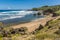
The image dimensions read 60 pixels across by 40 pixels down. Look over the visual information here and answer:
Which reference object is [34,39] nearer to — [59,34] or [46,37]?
[46,37]

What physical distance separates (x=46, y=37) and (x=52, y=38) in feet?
1.28

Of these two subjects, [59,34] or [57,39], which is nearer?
[57,39]

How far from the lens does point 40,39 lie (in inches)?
416

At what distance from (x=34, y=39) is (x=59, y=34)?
5.84 ft

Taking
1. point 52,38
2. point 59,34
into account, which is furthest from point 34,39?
point 59,34

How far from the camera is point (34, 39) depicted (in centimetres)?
1075

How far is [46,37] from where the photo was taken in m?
10.9

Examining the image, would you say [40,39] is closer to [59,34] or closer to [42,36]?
[42,36]

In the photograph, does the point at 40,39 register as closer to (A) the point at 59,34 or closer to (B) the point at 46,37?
(B) the point at 46,37

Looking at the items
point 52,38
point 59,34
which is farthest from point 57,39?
point 59,34

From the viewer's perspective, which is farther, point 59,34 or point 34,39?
point 59,34

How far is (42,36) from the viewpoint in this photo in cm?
1097

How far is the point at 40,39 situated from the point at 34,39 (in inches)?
15.1

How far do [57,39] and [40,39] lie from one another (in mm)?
989
